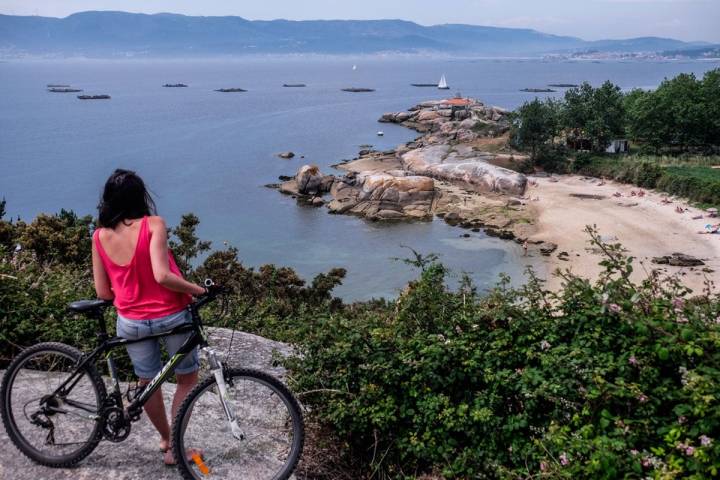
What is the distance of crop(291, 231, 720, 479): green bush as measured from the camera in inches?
166

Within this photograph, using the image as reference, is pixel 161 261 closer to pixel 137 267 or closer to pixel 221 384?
pixel 137 267

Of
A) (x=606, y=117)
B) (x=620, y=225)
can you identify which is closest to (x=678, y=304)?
(x=620, y=225)

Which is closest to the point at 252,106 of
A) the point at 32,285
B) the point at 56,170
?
the point at 56,170

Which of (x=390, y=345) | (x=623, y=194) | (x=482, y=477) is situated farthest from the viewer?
(x=623, y=194)

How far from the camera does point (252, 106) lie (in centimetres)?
12450

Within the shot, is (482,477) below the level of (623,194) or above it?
above

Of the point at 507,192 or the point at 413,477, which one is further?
the point at 507,192

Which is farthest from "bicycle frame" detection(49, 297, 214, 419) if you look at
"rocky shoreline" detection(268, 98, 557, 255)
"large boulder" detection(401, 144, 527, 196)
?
"large boulder" detection(401, 144, 527, 196)

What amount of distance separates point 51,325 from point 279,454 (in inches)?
141

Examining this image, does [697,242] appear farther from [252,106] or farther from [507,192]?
[252,106]

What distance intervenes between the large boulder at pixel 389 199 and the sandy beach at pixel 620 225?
8014mm

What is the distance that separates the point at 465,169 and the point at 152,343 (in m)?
49.5

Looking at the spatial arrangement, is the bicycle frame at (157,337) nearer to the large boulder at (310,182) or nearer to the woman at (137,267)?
the woman at (137,267)

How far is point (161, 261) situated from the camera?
4.27 m
